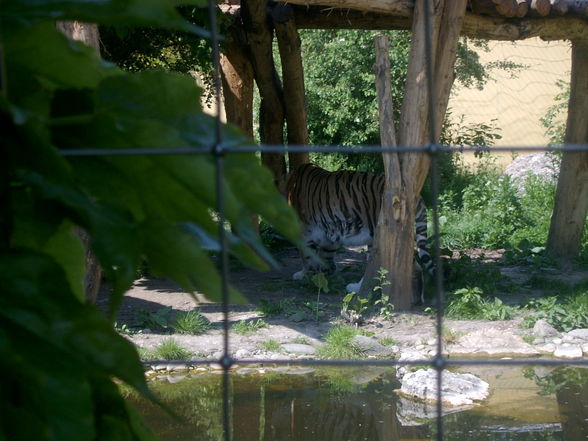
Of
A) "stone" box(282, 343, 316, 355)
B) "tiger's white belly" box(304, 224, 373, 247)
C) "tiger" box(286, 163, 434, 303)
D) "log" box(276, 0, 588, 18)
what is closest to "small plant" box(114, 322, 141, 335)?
"stone" box(282, 343, 316, 355)

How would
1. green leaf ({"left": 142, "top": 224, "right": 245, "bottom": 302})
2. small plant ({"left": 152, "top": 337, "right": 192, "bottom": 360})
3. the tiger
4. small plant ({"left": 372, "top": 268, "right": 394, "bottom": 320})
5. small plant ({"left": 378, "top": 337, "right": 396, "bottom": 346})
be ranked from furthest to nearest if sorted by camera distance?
the tiger < small plant ({"left": 372, "top": 268, "right": 394, "bottom": 320}) < small plant ({"left": 378, "top": 337, "right": 396, "bottom": 346}) < small plant ({"left": 152, "top": 337, "right": 192, "bottom": 360}) < green leaf ({"left": 142, "top": 224, "right": 245, "bottom": 302})

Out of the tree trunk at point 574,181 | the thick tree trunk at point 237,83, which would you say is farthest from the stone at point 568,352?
the thick tree trunk at point 237,83

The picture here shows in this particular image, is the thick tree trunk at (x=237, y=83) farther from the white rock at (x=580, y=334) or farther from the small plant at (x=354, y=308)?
the white rock at (x=580, y=334)

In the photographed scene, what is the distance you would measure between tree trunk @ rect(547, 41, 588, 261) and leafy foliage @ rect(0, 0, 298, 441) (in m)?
7.19

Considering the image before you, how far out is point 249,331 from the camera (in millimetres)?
6051

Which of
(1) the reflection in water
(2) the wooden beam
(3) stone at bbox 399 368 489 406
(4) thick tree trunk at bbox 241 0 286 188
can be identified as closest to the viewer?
(1) the reflection in water

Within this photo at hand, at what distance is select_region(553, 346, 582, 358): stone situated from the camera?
561 cm

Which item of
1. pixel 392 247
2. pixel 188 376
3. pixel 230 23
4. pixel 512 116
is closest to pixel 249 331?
pixel 188 376

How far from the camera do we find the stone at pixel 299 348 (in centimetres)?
564

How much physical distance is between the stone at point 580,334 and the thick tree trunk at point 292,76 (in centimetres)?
357

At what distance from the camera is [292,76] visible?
8.19 meters

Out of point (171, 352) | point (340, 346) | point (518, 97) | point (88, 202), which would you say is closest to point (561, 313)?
point (340, 346)

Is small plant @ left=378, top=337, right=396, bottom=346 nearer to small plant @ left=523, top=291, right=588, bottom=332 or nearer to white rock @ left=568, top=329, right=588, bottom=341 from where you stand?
small plant @ left=523, top=291, right=588, bottom=332

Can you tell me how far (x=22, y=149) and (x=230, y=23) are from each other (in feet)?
21.8
